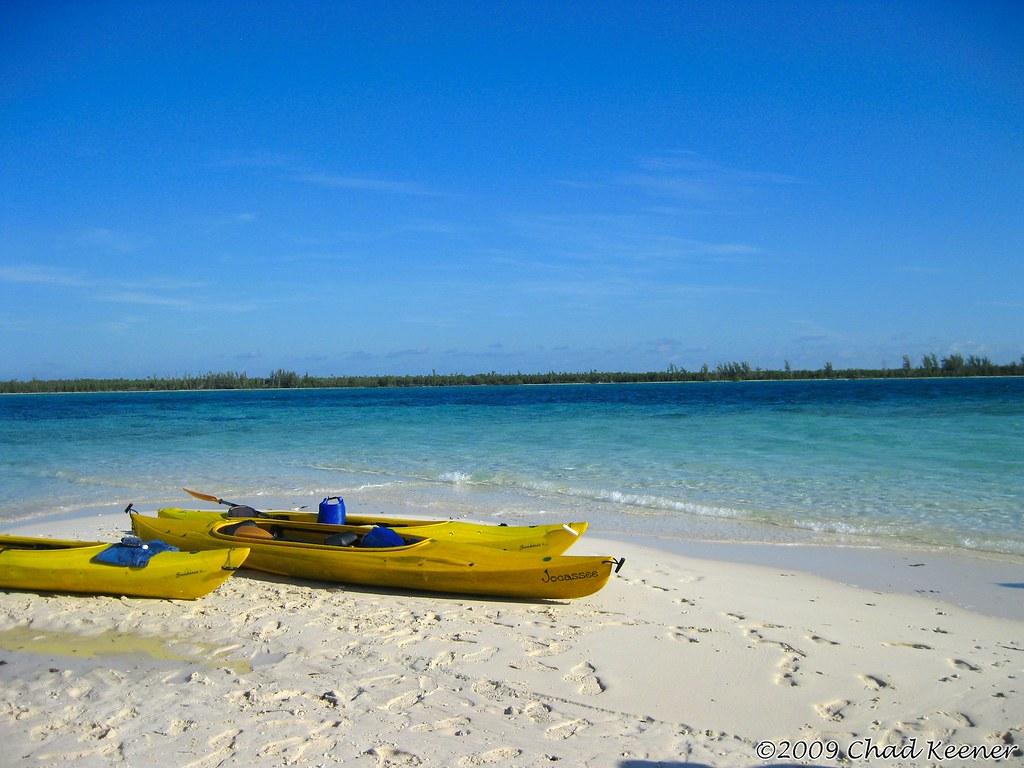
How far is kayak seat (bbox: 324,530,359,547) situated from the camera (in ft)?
25.1

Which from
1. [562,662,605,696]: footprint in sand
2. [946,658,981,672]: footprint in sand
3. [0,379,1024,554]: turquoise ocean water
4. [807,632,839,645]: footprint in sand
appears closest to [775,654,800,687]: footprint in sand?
[807,632,839,645]: footprint in sand

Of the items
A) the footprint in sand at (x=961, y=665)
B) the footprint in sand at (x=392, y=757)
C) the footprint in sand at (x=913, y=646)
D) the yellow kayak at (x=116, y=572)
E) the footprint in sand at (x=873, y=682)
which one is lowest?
the footprint in sand at (x=913, y=646)

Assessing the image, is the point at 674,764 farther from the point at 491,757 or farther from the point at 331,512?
the point at 331,512

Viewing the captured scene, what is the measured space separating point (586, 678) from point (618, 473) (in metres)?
10.2

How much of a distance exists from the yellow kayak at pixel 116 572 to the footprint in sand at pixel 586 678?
3.41 m

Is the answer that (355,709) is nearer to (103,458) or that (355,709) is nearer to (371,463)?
(371,463)

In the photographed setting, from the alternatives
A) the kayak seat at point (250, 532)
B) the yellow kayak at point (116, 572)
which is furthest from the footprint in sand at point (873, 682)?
the kayak seat at point (250, 532)

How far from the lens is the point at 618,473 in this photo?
15.0 meters

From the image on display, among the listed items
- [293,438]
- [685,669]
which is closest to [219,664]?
[685,669]

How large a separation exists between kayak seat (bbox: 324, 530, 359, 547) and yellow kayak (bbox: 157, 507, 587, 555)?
19.0 inches

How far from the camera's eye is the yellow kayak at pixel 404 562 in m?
6.64

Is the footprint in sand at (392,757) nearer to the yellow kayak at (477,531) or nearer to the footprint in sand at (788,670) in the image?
the footprint in sand at (788,670)

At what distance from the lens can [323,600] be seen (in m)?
6.89

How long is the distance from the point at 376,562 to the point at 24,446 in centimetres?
2078
